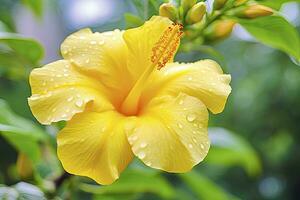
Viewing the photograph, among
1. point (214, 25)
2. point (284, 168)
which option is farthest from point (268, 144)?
point (214, 25)

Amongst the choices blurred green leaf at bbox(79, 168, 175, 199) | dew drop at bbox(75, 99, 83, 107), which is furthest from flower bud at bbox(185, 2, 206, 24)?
blurred green leaf at bbox(79, 168, 175, 199)

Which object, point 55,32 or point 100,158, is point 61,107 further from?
point 55,32

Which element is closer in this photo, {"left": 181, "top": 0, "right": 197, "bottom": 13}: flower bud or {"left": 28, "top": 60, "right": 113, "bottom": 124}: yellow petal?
{"left": 28, "top": 60, "right": 113, "bottom": 124}: yellow petal

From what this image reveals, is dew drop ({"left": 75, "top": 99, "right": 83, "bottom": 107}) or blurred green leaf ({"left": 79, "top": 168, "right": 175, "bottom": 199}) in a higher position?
dew drop ({"left": 75, "top": 99, "right": 83, "bottom": 107})

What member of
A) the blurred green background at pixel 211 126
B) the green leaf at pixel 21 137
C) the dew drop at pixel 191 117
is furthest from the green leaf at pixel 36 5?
the dew drop at pixel 191 117

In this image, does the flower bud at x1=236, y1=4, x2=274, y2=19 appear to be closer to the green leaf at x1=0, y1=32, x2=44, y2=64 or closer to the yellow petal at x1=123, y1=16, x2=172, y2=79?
the yellow petal at x1=123, y1=16, x2=172, y2=79

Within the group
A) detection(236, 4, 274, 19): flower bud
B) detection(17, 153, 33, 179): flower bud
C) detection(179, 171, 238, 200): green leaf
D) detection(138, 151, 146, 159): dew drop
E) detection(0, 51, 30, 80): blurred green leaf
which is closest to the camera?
detection(138, 151, 146, 159): dew drop

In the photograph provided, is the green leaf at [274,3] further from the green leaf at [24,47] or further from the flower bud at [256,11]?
the green leaf at [24,47]

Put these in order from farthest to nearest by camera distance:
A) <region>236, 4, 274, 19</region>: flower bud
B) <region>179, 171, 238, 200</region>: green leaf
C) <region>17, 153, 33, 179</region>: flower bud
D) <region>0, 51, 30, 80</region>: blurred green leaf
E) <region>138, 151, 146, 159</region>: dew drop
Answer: <region>179, 171, 238, 200</region>: green leaf
<region>0, 51, 30, 80</region>: blurred green leaf
<region>17, 153, 33, 179</region>: flower bud
<region>236, 4, 274, 19</region>: flower bud
<region>138, 151, 146, 159</region>: dew drop
